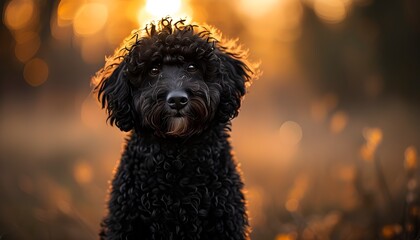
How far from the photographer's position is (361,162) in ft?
22.7

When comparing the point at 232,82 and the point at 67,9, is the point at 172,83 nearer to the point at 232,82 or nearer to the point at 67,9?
the point at 232,82

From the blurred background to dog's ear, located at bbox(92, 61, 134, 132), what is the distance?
740 millimetres

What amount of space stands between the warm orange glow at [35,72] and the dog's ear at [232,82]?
681cm

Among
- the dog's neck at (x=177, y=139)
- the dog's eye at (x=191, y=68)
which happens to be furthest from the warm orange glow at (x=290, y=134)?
the dog's eye at (x=191, y=68)

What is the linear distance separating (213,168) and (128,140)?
72 centimetres

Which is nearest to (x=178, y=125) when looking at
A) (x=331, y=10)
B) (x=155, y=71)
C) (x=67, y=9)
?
(x=155, y=71)

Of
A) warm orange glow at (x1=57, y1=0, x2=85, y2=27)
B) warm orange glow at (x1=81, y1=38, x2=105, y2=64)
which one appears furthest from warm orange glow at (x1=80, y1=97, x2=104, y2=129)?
warm orange glow at (x1=81, y1=38, x2=105, y2=64)

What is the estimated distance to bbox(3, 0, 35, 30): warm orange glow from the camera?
8534 mm

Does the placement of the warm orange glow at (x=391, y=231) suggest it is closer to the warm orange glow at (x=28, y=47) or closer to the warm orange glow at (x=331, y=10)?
the warm orange glow at (x=331, y=10)

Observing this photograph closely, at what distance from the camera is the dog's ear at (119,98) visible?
432 cm

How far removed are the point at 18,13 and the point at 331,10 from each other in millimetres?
6056

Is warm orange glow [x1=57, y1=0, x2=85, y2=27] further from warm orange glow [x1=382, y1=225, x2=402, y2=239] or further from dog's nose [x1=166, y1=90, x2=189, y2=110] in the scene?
warm orange glow [x1=382, y1=225, x2=402, y2=239]

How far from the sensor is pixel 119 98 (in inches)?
172

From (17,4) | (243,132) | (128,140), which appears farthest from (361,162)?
(17,4)
